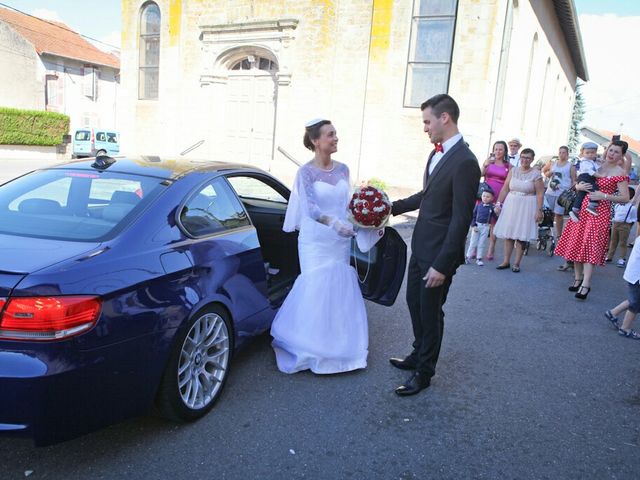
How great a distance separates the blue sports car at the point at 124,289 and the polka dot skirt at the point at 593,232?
3494 mm

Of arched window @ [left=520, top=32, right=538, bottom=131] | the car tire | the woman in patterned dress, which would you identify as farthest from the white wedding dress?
arched window @ [left=520, top=32, right=538, bottom=131]

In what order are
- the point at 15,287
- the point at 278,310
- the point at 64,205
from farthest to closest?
1. the point at 278,310
2. the point at 64,205
3. the point at 15,287

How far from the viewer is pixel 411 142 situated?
15.7 metres

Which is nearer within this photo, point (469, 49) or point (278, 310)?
point (278, 310)

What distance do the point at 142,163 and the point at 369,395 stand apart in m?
2.31

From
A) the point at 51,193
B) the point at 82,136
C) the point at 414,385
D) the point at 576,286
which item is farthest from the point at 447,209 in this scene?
the point at 82,136

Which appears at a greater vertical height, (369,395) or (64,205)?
(64,205)

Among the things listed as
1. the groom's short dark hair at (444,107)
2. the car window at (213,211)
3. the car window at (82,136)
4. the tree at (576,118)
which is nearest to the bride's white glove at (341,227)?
the car window at (213,211)

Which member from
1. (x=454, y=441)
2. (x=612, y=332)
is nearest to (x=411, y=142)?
(x=612, y=332)

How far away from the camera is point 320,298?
4.01 m

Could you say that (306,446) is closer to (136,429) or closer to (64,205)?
(136,429)

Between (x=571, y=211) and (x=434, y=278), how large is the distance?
4357 millimetres

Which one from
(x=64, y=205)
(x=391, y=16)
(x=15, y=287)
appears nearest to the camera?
(x=15, y=287)

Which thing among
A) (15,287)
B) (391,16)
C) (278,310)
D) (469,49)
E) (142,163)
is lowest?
(278,310)
